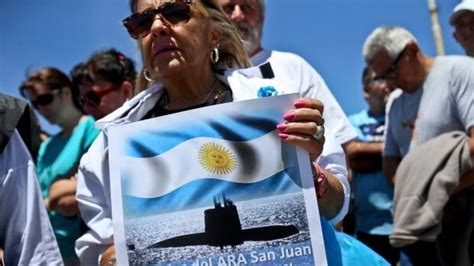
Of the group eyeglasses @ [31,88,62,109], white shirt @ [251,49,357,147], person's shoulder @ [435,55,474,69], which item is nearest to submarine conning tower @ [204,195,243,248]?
white shirt @ [251,49,357,147]

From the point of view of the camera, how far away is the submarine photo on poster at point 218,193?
1721 mm

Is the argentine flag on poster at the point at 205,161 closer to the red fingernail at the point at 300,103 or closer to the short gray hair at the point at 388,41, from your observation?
the red fingernail at the point at 300,103

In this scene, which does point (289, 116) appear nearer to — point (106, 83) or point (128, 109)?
point (128, 109)

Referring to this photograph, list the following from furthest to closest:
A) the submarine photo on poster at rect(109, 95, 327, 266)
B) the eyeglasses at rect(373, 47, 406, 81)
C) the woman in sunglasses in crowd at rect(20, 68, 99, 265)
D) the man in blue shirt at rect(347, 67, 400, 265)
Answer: the man in blue shirt at rect(347, 67, 400, 265), the eyeglasses at rect(373, 47, 406, 81), the woman in sunglasses in crowd at rect(20, 68, 99, 265), the submarine photo on poster at rect(109, 95, 327, 266)

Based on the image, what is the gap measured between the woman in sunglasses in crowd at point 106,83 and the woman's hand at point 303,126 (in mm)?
2305

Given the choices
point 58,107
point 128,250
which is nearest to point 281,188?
point 128,250

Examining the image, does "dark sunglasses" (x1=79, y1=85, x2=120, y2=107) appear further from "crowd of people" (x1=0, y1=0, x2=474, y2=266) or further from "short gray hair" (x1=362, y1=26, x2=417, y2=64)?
"short gray hair" (x1=362, y1=26, x2=417, y2=64)

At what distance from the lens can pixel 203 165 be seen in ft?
5.89

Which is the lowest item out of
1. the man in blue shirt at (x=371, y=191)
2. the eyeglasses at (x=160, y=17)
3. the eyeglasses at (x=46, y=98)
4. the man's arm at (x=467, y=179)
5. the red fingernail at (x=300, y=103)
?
the man in blue shirt at (x=371, y=191)

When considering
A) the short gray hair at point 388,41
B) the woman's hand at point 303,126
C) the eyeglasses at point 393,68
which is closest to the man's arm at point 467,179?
the eyeglasses at point 393,68

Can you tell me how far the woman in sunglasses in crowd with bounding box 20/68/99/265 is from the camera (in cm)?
385

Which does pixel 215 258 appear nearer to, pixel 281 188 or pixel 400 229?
pixel 281 188

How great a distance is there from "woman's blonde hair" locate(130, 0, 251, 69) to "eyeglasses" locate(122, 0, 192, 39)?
0.13 m

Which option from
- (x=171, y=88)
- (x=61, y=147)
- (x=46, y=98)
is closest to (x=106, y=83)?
(x=61, y=147)
